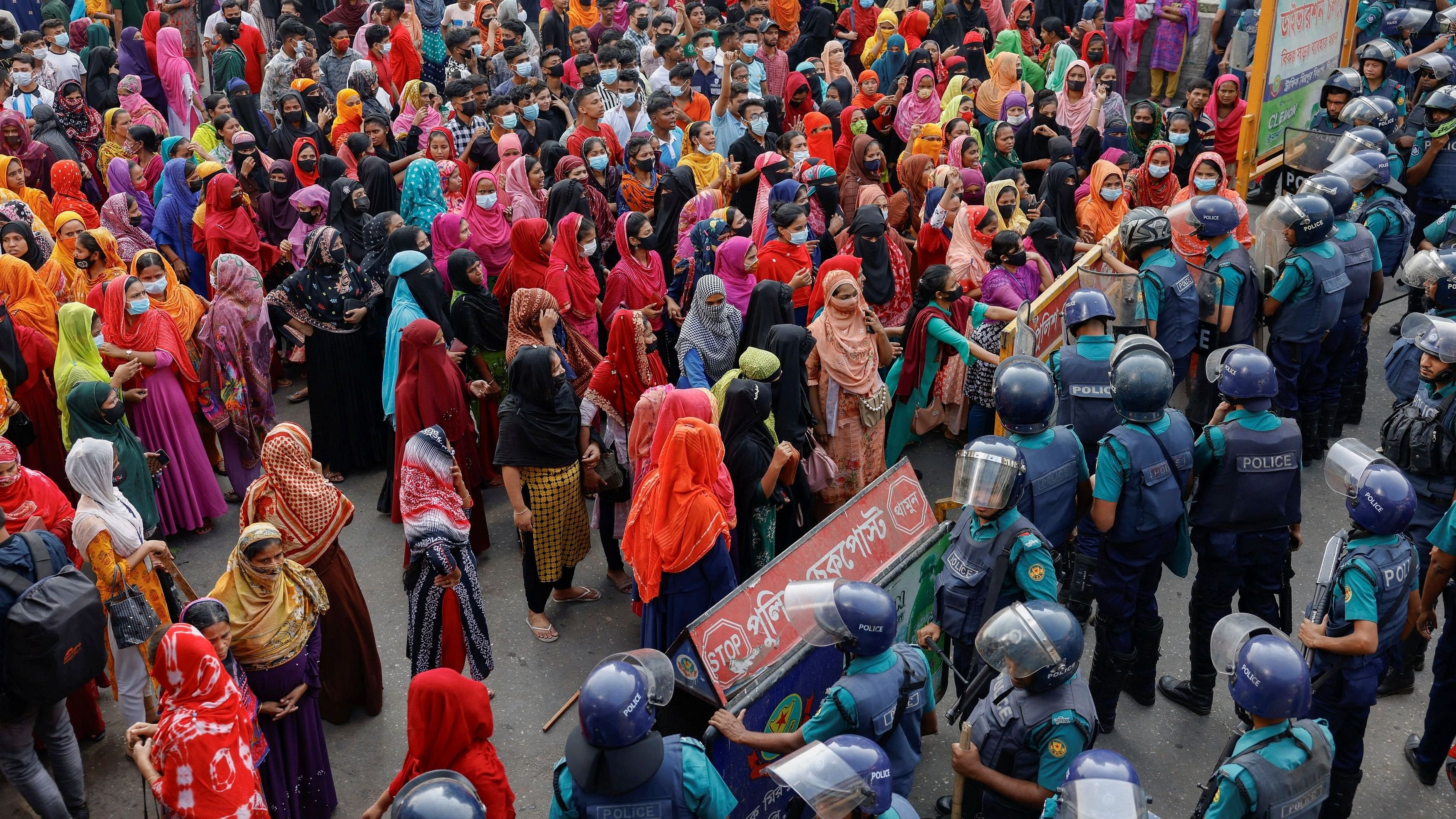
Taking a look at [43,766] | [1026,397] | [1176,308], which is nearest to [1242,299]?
[1176,308]

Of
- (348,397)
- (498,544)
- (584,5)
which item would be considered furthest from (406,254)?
(584,5)

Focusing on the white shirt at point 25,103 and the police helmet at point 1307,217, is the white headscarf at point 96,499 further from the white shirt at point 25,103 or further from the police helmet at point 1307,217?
the white shirt at point 25,103

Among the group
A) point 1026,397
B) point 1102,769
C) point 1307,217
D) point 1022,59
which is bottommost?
point 1102,769

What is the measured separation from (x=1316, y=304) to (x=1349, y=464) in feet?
9.17

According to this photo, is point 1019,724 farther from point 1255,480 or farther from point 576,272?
point 576,272

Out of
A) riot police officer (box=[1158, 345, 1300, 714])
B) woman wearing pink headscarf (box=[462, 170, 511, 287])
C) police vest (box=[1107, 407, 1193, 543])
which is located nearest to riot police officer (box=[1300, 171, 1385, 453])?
riot police officer (box=[1158, 345, 1300, 714])

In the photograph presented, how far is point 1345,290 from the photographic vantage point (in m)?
7.15

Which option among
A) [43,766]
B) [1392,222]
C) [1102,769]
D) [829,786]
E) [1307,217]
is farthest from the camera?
[1392,222]

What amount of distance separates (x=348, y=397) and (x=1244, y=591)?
5.43 metres

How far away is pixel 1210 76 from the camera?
13766 millimetres

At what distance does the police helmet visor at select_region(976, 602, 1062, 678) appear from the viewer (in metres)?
3.78

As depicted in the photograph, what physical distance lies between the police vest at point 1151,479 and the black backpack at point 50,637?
168 inches

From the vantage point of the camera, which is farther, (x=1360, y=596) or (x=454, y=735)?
(x=1360, y=596)

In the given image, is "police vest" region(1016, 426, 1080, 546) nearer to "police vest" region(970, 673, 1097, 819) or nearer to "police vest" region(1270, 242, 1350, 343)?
"police vest" region(970, 673, 1097, 819)
